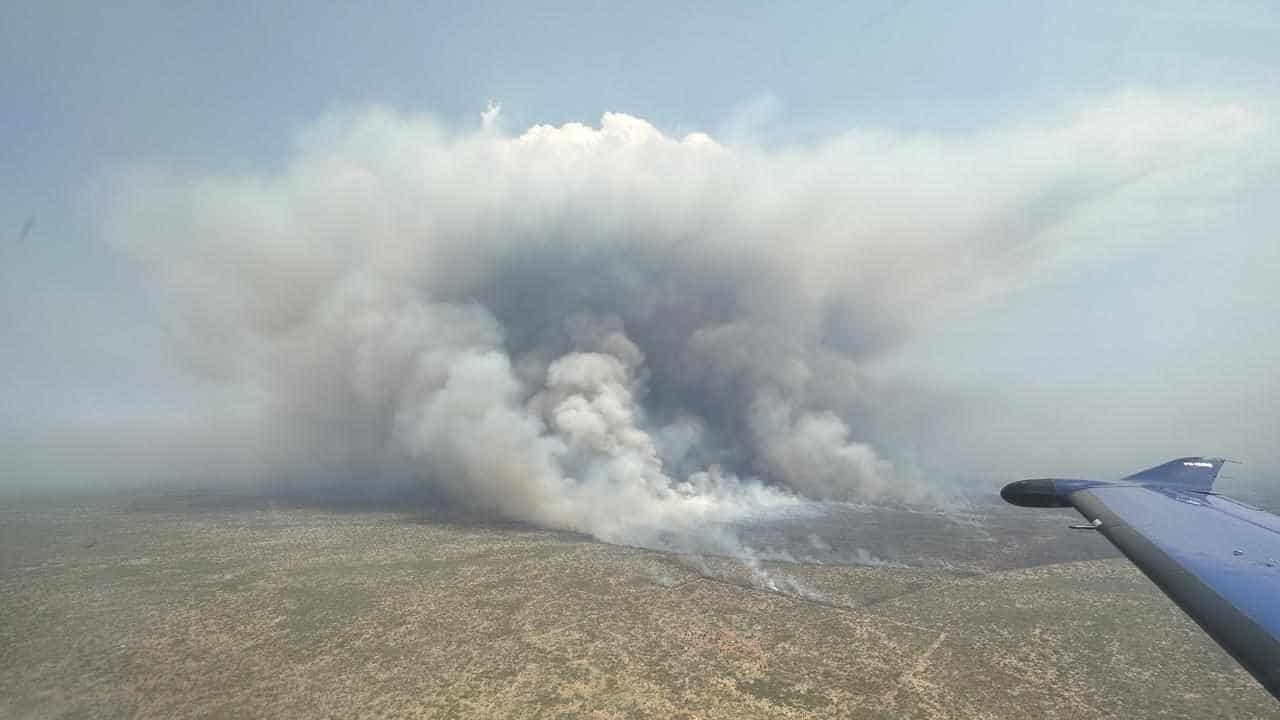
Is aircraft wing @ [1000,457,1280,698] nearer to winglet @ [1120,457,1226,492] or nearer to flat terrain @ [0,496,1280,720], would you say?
winglet @ [1120,457,1226,492]

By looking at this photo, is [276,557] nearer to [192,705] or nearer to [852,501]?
[192,705]

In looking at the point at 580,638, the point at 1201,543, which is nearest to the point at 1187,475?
the point at 1201,543

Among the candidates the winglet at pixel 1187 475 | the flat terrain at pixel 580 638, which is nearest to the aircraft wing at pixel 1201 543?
the winglet at pixel 1187 475

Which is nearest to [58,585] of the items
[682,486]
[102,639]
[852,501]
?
[102,639]

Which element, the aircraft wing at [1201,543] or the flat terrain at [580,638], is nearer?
the aircraft wing at [1201,543]

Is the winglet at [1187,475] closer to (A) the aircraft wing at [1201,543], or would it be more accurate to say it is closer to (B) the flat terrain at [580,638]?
(A) the aircraft wing at [1201,543]

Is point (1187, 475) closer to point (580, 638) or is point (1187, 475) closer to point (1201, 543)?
point (1201, 543)

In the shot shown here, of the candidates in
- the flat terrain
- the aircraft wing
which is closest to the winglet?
the aircraft wing
